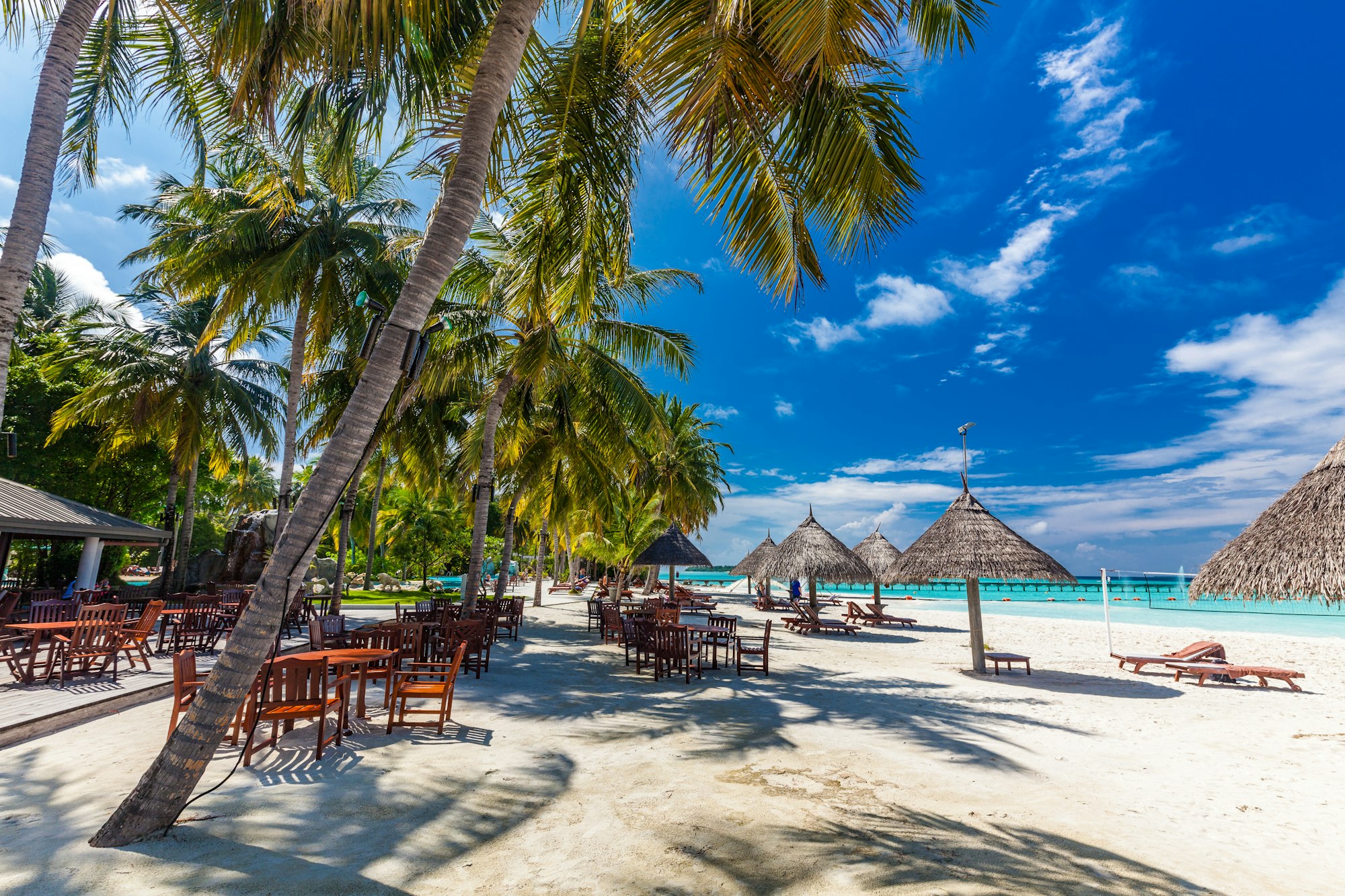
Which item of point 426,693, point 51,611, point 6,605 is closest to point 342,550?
point 6,605

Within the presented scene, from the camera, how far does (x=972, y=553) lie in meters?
12.0

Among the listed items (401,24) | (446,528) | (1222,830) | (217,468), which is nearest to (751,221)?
(401,24)

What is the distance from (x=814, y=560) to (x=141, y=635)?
15.7 m

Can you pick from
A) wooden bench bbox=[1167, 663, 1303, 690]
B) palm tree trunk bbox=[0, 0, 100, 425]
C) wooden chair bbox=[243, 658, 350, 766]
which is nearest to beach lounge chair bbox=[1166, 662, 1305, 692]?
Answer: wooden bench bbox=[1167, 663, 1303, 690]

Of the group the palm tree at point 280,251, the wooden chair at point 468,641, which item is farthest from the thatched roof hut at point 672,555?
the palm tree at point 280,251

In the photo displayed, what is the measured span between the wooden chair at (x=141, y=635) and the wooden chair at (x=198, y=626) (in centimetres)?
39

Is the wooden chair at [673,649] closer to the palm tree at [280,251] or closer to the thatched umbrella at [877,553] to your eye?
the palm tree at [280,251]

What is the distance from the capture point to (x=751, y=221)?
5.95 m

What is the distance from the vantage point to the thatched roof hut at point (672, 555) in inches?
730

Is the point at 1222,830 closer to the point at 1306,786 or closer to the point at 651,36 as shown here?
the point at 1306,786

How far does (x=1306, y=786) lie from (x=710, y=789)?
18.5 feet

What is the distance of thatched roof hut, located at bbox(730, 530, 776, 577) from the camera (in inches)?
829

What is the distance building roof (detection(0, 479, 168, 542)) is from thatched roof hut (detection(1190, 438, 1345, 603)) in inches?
686

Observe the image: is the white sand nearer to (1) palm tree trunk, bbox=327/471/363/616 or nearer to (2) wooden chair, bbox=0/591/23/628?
(2) wooden chair, bbox=0/591/23/628
